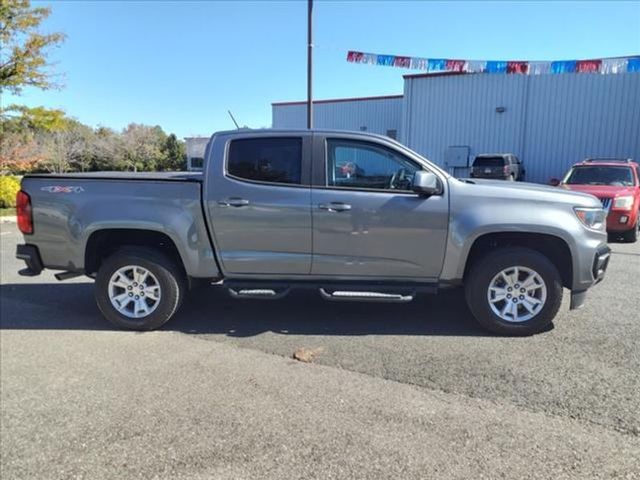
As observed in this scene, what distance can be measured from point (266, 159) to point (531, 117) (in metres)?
22.1

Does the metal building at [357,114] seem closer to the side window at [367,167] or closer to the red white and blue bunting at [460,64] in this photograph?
the red white and blue bunting at [460,64]

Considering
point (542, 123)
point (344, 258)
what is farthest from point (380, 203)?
point (542, 123)

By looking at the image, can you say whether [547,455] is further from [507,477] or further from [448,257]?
[448,257]

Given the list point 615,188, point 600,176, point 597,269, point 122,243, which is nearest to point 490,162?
point 600,176

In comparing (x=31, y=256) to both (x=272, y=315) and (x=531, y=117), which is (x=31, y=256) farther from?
(x=531, y=117)

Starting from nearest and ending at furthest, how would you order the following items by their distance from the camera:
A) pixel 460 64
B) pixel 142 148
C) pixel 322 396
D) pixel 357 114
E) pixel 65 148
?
pixel 322 396
pixel 460 64
pixel 357 114
pixel 65 148
pixel 142 148

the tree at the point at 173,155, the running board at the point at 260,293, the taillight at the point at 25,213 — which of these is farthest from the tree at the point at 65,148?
the running board at the point at 260,293

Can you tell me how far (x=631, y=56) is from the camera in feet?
55.9

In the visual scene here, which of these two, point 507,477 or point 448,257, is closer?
point 507,477

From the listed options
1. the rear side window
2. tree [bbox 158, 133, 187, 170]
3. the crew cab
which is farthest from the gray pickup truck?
tree [bbox 158, 133, 187, 170]

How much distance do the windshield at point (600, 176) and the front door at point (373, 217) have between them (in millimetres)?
8160

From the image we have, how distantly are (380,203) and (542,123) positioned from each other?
859 inches

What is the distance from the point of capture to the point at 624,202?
9906 millimetres

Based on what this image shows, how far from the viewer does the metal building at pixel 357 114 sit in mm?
29469
